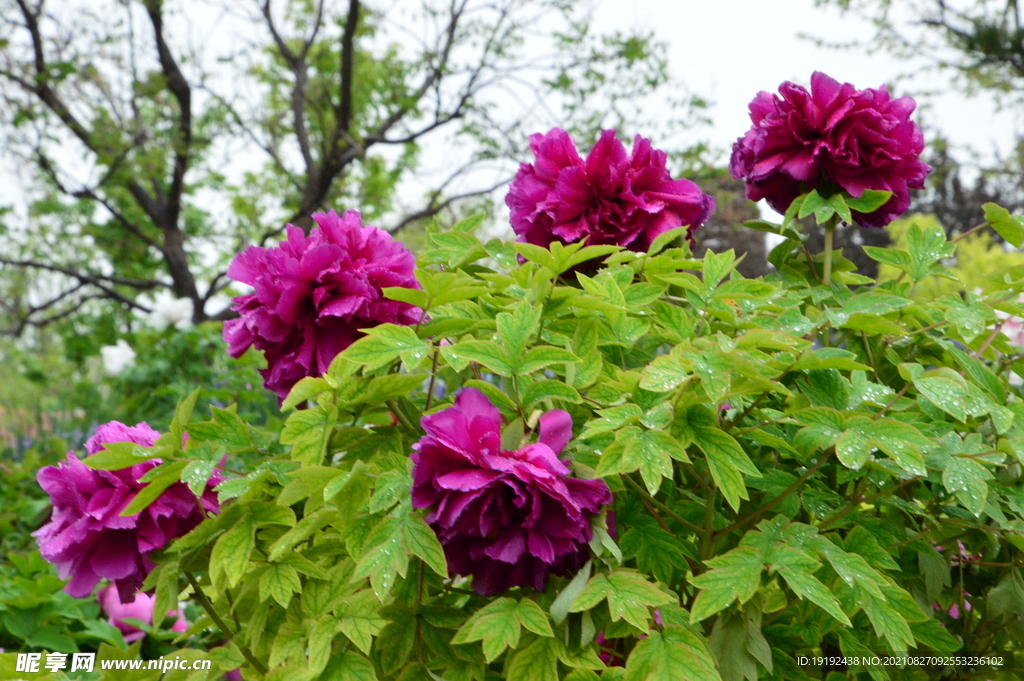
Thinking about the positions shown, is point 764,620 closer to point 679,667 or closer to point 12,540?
point 679,667

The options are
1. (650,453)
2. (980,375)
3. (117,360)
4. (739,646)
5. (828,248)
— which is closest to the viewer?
(650,453)

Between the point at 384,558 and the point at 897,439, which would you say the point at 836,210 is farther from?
the point at 384,558

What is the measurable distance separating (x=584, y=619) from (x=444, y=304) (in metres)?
0.37

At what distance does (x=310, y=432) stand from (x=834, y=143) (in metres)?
0.83

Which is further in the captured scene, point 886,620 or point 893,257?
point 893,257

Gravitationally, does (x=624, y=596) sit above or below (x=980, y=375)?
below

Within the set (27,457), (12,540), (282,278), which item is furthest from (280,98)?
(282,278)

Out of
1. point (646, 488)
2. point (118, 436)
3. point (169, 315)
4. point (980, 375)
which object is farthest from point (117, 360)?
point (980, 375)

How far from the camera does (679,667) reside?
745 mm

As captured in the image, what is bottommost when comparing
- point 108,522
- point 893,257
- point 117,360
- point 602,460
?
point 117,360

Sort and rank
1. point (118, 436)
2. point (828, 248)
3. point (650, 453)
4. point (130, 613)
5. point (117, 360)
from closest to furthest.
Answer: point (650, 453), point (118, 436), point (828, 248), point (130, 613), point (117, 360)

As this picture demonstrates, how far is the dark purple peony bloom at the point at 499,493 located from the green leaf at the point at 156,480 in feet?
0.97

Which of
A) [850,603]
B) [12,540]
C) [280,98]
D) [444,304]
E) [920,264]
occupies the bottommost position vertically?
[12,540]

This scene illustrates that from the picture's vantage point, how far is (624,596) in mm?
756
